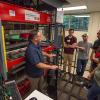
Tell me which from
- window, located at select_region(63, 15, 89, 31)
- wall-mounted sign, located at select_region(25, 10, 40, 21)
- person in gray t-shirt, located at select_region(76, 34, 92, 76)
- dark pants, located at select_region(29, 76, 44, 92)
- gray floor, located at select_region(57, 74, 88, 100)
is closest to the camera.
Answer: wall-mounted sign, located at select_region(25, 10, 40, 21)

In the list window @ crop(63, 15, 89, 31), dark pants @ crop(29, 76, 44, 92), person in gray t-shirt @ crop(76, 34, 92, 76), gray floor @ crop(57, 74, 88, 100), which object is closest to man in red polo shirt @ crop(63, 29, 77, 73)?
person in gray t-shirt @ crop(76, 34, 92, 76)

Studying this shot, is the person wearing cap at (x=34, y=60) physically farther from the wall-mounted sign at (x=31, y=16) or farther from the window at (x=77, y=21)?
the window at (x=77, y=21)

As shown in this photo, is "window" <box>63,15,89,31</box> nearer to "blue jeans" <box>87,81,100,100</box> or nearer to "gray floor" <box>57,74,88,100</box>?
"gray floor" <box>57,74,88,100</box>

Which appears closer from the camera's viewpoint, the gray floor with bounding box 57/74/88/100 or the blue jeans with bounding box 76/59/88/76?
the gray floor with bounding box 57/74/88/100

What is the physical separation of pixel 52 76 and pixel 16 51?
4.73 ft

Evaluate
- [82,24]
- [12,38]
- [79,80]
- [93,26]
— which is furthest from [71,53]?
[82,24]

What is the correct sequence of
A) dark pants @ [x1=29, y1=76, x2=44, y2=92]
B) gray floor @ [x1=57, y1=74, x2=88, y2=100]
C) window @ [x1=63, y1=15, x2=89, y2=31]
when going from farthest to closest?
window @ [x1=63, y1=15, x2=89, y2=31] < gray floor @ [x1=57, y1=74, x2=88, y2=100] < dark pants @ [x1=29, y1=76, x2=44, y2=92]

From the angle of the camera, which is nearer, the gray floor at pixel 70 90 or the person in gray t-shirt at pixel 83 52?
the gray floor at pixel 70 90

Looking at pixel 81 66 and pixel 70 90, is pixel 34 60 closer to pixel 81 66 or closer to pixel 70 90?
pixel 70 90

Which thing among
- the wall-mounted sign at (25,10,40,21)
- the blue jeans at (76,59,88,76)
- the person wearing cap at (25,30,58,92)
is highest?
the wall-mounted sign at (25,10,40,21)

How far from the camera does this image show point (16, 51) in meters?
2.27

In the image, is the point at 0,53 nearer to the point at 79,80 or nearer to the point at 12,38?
the point at 12,38

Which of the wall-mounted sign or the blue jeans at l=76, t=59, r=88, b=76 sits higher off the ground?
the wall-mounted sign

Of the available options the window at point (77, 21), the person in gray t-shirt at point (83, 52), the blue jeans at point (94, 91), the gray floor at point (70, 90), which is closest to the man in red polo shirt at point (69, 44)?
the person in gray t-shirt at point (83, 52)
